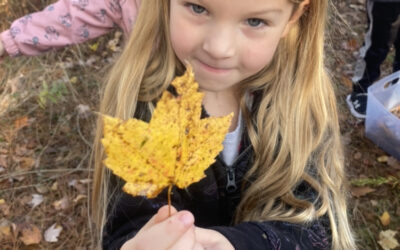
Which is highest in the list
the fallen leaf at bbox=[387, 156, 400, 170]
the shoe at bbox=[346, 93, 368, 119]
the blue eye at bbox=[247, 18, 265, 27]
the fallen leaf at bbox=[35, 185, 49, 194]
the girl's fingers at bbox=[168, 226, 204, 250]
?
the blue eye at bbox=[247, 18, 265, 27]

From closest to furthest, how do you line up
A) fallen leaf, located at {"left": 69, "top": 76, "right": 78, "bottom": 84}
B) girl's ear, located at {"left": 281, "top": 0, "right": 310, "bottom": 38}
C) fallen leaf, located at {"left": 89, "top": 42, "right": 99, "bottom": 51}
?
girl's ear, located at {"left": 281, "top": 0, "right": 310, "bottom": 38}, fallen leaf, located at {"left": 69, "top": 76, "right": 78, "bottom": 84}, fallen leaf, located at {"left": 89, "top": 42, "right": 99, "bottom": 51}

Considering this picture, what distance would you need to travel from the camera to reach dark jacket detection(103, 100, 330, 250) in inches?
44.8

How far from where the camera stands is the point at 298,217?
136 cm

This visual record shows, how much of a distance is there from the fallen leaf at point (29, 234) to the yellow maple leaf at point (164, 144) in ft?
5.36

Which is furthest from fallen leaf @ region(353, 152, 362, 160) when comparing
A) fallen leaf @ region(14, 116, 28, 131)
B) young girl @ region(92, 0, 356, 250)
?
fallen leaf @ region(14, 116, 28, 131)

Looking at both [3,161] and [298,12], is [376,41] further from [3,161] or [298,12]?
[3,161]

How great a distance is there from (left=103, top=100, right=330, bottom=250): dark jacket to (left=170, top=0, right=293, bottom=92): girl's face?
356 millimetres

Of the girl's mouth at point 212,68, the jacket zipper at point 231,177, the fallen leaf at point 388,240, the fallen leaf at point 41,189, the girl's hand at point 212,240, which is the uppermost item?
the girl's mouth at point 212,68

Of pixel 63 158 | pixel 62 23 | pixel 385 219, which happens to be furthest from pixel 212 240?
pixel 63 158

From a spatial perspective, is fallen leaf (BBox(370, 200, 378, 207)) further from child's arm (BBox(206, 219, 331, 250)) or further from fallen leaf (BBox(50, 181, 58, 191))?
fallen leaf (BBox(50, 181, 58, 191))

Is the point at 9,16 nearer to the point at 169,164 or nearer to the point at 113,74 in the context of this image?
the point at 113,74

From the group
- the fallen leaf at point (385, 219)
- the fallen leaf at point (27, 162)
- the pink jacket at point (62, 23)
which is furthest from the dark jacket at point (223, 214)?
the fallen leaf at point (27, 162)

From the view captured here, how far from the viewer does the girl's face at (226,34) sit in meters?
1.06

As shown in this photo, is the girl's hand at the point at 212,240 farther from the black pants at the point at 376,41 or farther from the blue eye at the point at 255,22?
the black pants at the point at 376,41
